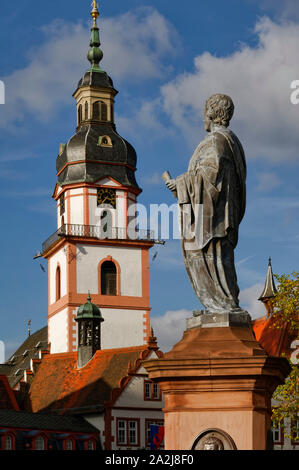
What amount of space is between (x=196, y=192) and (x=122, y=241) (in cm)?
6213

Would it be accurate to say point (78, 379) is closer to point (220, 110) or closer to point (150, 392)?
point (150, 392)

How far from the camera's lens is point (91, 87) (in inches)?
3103

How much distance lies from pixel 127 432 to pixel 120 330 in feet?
36.1

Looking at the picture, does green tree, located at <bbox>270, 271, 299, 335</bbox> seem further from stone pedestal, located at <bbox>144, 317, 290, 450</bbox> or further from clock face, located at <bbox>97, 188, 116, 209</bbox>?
clock face, located at <bbox>97, 188, 116, 209</bbox>

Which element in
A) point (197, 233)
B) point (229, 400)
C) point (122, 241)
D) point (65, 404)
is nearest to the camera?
point (229, 400)

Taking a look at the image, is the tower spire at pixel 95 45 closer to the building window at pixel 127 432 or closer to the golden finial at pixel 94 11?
the golden finial at pixel 94 11

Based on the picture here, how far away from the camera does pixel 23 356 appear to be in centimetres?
8781

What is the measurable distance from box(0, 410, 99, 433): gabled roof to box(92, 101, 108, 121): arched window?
23420 millimetres

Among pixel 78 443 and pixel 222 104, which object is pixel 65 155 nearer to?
pixel 78 443

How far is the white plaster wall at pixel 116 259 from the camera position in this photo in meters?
73.6

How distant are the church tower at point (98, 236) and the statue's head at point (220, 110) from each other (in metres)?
59.2

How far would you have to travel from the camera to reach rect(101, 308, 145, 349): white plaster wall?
239 ft

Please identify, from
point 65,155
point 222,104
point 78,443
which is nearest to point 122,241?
point 65,155

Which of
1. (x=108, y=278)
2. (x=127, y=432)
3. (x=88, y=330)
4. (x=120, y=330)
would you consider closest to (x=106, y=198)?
(x=108, y=278)
